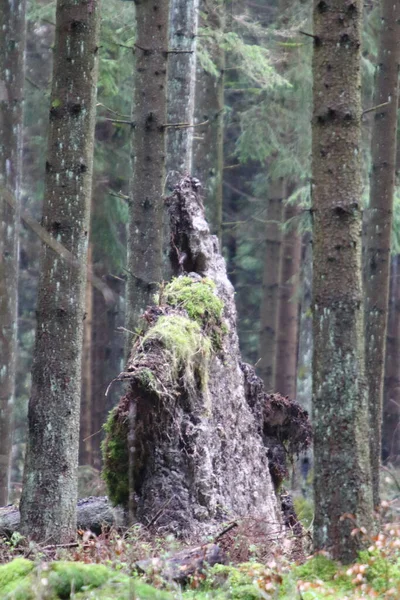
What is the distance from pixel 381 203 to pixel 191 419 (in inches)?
218

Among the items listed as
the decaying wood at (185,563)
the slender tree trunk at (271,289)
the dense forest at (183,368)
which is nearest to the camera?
the decaying wood at (185,563)

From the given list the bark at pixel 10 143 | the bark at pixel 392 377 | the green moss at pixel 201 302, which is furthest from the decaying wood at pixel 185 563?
the bark at pixel 392 377

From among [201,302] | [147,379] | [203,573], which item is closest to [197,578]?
[203,573]

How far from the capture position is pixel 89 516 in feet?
31.5

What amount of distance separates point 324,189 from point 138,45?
5956 millimetres

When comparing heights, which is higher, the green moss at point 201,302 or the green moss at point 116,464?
the green moss at point 201,302

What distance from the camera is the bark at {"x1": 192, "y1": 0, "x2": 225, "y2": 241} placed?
56.1 feet

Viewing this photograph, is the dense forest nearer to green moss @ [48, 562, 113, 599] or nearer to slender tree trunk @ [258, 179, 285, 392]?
green moss @ [48, 562, 113, 599]

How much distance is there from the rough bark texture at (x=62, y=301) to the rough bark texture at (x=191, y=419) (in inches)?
25.0

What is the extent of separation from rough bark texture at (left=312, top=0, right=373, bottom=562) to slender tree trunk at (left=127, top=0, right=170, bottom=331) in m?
5.19

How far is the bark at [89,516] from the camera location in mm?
9180

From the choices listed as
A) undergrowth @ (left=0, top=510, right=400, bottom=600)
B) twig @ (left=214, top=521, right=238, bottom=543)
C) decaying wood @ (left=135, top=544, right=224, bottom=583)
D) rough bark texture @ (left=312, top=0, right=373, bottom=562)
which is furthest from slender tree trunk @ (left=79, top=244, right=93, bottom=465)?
decaying wood @ (left=135, top=544, right=224, bottom=583)

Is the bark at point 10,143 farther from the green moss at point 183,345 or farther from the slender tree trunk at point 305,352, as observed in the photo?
the slender tree trunk at point 305,352

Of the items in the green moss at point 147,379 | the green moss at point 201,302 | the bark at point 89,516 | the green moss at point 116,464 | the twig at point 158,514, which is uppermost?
the green moss at point 201,302
